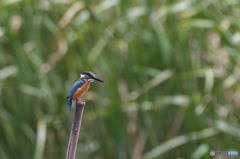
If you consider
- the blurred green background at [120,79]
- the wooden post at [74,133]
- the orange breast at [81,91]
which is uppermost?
the blurred green background at [120,79]

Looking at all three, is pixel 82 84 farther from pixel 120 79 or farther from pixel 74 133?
pixel 120 79

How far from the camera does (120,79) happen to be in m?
1.98

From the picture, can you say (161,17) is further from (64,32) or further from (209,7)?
(64,32)

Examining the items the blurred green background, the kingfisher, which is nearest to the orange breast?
the kingfisher

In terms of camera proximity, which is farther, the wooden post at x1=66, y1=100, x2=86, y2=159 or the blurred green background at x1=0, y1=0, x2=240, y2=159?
the blurred green background at x1=0, y1=0, x2=240, y2=159

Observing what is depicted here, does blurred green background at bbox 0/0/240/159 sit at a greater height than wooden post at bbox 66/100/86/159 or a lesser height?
greater

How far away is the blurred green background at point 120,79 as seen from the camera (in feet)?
5.95

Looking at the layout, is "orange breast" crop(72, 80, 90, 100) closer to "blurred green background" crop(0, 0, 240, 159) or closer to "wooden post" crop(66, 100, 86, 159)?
"wooden post" crop(66, 100, 86, 159)

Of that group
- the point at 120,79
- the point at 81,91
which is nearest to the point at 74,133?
the point at 81,91

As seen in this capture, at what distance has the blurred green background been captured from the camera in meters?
1.81

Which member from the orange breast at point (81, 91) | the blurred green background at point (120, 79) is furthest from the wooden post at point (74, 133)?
the blurred green background at point (120, 79)

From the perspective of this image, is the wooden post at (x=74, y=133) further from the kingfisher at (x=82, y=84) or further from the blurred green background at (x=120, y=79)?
the blurred green background at (x=120, y=79)

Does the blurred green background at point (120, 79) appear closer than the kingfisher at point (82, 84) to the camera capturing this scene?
No

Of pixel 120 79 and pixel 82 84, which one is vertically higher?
pixel 120 79
